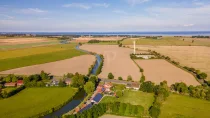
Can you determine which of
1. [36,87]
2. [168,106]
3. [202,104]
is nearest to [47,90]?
[36,87]

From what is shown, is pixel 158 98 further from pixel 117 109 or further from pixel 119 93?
pixel 117 109

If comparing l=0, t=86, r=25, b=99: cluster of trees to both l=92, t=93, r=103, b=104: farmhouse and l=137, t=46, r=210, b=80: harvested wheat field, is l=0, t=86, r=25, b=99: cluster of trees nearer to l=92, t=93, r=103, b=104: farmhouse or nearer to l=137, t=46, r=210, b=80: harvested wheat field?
l=92, t=93, r=103, b=104: farmhouse

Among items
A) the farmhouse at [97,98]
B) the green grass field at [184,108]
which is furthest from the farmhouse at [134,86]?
the green grass field at [184,108]

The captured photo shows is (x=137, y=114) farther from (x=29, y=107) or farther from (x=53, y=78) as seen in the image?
(x=53, y=78)

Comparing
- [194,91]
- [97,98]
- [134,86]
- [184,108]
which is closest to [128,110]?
[97,98]

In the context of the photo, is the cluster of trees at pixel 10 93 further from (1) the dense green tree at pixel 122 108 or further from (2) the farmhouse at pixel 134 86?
(2) the farmhouse at pixel 134 86

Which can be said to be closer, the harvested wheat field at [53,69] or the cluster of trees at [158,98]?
the cluster of trees at [158,98]

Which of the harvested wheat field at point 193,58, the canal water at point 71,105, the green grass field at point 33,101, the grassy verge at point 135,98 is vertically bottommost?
the canal water at point 71,105
